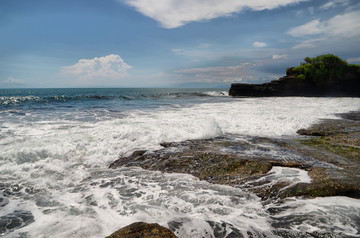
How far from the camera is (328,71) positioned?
3784 cm

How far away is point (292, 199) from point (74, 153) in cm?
619

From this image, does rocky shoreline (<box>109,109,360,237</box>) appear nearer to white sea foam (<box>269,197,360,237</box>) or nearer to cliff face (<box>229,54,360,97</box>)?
white sea foam (<box>269,197,360,237</box>)

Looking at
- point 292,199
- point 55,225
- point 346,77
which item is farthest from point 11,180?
point 346,77

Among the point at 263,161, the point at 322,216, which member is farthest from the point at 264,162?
the point at 322,216

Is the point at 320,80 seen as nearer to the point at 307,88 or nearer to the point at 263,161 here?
the point at 307,88

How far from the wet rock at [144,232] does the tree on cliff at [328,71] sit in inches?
1785

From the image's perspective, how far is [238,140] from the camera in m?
7.23

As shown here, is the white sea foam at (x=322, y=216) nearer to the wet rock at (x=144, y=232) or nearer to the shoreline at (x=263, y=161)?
the shoreline at (x=263, y=161)

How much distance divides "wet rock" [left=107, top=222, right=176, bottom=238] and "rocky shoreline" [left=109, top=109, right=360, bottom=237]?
7.45ft

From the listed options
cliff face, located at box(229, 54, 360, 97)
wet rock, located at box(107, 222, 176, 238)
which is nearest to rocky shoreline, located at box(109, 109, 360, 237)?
wet rock, located at box(107, 222, 176, 238)

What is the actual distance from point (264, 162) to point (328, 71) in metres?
43.9

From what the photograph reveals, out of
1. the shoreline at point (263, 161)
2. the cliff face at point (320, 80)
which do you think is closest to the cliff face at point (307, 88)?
the cliff face at point (320, 80)

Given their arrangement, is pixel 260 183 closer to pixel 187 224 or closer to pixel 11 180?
pixel 187 224

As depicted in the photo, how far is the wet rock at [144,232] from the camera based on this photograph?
222 cm
